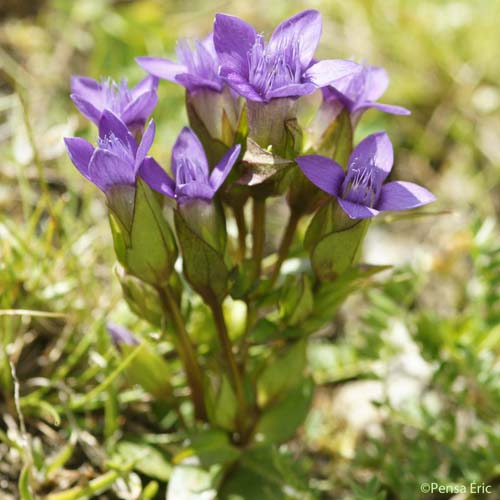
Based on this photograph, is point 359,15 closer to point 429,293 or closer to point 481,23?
point 481,23

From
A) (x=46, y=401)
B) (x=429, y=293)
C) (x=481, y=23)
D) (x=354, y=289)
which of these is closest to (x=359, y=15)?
(x=481, y=23)

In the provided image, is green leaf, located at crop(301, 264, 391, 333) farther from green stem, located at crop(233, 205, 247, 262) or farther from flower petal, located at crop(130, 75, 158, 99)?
flower petal, located at crop(130, 75, 158, 99)

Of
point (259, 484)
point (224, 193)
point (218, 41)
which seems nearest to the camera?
point (218, 41)

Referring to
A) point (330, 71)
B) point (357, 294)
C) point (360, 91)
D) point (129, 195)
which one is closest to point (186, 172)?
point (129, 195)

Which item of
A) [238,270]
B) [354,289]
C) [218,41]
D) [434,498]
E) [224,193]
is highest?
[218,41]

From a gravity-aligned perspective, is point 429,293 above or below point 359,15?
below

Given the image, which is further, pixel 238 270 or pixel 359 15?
pixel 359 15

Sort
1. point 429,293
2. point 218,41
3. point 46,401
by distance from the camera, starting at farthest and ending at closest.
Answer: point 429,293 → point 46,401 → point 218,41

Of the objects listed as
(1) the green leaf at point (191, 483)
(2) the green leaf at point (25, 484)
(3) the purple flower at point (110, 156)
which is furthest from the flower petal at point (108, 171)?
(1) the green leaf at point (191, 483)
